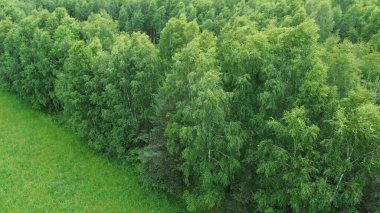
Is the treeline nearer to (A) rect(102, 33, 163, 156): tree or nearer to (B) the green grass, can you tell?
(A) rect(102, 33, 163, 156): tree

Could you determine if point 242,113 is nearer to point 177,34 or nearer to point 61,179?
point 177,34

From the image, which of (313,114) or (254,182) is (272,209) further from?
(313,114)

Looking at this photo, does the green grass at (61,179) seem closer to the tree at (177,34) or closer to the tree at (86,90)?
the tree at (86,90)

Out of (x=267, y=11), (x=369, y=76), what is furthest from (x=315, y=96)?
(x=267, y=11)

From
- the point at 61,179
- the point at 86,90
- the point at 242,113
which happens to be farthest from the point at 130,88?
the point at 242,113

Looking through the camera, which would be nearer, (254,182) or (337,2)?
(254,182)

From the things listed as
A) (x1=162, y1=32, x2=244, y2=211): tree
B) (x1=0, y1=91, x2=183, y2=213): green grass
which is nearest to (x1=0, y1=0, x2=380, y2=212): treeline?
(x1=162, y1=32, x2=244, y2=211): tree
